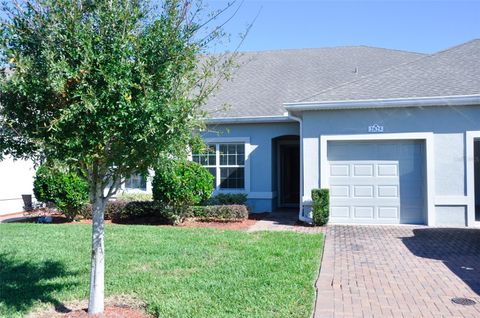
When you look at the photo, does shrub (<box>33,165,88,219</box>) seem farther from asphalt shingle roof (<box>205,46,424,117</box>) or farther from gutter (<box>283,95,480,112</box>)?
gutter (<box>283,95,480,112</box>)

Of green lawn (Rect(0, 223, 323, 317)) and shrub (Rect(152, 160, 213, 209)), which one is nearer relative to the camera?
green lawn (Rect(0, 223, 323, 317))

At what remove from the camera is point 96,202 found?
224 inches

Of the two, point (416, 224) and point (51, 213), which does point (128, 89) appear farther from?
point (51, 213)

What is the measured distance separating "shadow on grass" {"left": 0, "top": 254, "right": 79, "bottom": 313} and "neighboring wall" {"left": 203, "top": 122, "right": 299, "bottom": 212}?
8725 mm

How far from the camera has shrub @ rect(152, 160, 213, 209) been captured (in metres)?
13.4

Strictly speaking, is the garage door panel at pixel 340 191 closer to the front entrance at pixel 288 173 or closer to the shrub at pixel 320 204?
the shrub at pixel 320 204

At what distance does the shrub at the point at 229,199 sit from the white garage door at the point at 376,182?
11.0ft

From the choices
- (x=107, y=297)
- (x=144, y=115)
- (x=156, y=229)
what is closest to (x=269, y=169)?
(x=156, y=229)

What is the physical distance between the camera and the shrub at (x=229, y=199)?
15805 mm

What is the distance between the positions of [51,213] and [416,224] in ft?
38.6

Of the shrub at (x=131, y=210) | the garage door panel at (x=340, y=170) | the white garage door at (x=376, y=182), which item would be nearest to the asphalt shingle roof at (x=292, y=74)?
the garage door panel at (x=340, y=170)

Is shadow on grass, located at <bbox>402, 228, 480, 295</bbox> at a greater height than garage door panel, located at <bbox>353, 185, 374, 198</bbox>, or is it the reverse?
garage door panel, located at <bbox>353, 185, 374, 198</bbox>

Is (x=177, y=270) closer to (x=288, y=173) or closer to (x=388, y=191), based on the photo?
(x=388, y=191)

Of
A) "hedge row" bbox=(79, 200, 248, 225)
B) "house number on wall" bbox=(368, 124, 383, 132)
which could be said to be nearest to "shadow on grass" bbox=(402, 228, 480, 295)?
"house number on wall" bbox=(368, 124, 383, 132)
